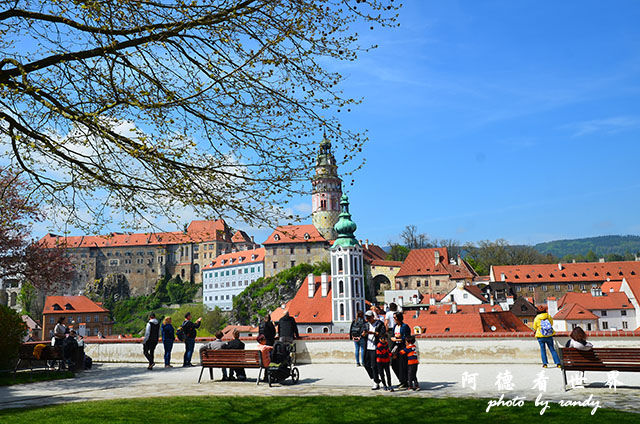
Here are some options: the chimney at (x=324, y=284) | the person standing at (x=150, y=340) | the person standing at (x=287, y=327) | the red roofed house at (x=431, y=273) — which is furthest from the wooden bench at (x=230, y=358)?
the red roofed house at (x=431, y=273)

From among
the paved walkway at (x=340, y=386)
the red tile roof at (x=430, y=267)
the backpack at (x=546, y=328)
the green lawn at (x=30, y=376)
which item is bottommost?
the paved walkway at (x=340, y=386)

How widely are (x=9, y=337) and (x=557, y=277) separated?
10052 centimetres

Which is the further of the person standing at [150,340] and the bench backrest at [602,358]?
the person standing at [150,340]

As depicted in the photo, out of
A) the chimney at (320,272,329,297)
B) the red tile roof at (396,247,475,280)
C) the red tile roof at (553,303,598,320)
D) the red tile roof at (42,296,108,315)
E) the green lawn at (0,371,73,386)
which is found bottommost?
the red tile roof at (553,303,598,320)

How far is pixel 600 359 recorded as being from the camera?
32.1 ft

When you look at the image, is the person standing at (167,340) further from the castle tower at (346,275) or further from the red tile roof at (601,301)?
the red tile roof at (601,301)

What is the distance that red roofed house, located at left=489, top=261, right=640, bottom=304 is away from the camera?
100250mm

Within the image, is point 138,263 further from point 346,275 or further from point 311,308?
point 346,275

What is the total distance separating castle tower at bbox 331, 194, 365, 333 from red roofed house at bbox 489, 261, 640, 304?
107 feet

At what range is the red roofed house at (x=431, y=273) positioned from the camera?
95.9m

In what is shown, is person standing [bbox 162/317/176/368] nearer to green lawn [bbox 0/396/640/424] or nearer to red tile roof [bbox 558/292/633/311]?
green lawn [bbox 0/396/640/424]

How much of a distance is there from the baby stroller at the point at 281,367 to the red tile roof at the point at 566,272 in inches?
3667

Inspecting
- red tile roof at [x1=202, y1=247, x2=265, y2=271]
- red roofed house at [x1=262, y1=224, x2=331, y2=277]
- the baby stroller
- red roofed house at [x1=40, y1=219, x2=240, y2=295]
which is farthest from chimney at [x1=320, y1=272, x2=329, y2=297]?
the baby stroller

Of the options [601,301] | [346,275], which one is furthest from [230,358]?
[601,301]
